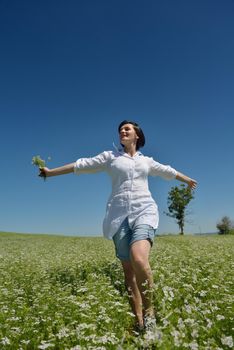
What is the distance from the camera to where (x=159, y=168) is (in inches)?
240

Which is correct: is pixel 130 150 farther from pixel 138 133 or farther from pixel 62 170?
pixel 62 170

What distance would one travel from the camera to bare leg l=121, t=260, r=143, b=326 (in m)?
5.14

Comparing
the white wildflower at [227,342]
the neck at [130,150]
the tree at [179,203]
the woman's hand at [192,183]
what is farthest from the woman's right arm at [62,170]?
the tree at [179,203]

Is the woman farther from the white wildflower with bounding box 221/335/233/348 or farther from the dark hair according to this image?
the white wildflower with bounding box 221/335/233/348

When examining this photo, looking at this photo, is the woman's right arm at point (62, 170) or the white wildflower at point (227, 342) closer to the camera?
the white wildflower at point (227, 342)

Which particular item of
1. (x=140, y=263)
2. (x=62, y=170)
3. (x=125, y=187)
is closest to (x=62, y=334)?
(x=140, y=263)

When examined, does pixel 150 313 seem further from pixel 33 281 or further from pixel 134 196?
pixel 33 281

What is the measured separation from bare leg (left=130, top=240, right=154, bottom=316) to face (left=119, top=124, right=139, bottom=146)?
162 centimetres

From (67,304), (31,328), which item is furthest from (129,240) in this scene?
(31,328)

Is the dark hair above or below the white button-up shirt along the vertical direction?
above

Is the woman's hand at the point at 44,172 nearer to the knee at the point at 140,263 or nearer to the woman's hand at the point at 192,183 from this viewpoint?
the knee at the point at 140,263

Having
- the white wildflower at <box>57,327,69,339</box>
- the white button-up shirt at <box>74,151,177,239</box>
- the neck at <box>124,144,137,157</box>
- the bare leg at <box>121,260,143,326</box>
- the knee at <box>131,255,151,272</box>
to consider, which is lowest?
the white wildflower at <box>57,327,69,339</box>

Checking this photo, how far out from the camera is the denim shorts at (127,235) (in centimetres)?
516

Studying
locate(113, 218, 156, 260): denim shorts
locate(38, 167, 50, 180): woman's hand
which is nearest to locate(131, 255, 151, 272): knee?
locate(113, 218, 156, 260): denim shorts
